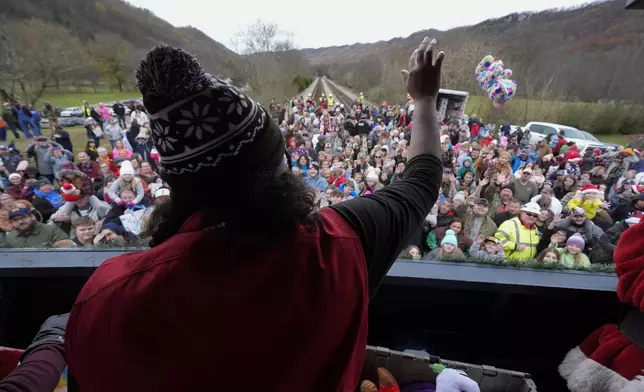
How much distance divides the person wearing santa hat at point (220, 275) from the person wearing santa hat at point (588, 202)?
4.94 m

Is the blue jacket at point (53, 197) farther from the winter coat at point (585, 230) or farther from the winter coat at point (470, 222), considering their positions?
the winter coat at point (585, 230)

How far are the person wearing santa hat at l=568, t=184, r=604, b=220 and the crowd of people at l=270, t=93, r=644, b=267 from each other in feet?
0.03

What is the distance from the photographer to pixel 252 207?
59 cm

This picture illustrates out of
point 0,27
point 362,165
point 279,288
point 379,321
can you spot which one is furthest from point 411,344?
point 0,27

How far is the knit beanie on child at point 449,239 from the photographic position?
9.96 feet

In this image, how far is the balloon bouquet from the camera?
557cm

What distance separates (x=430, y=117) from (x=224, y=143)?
60cm

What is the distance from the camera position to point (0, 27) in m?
13.0

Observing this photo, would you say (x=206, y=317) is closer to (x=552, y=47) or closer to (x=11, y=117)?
(x=552, y=47)

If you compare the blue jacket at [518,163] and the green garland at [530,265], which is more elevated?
the green garland at [530,265]

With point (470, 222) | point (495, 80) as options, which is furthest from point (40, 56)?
point (470, 222)

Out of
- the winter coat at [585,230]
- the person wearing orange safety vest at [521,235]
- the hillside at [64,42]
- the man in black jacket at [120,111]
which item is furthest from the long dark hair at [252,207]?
the man in black jacket at [120,111]

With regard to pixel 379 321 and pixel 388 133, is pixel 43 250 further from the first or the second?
pixel 388 133

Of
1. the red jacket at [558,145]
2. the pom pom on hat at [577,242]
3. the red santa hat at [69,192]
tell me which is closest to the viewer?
the pom pom on hat at [577,242]
